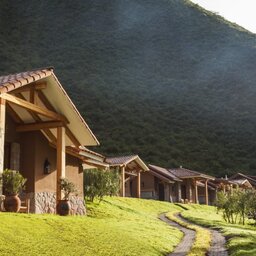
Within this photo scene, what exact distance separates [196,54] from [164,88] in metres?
16.6

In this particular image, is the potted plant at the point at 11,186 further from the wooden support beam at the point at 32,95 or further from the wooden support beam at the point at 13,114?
the wooden support beam at the point at 13,114

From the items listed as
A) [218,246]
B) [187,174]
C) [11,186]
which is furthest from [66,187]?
[187,174]

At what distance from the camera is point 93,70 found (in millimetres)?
97312

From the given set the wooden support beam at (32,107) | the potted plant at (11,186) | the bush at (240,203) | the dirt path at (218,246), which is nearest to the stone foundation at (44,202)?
the wooden support beam at (32,107)

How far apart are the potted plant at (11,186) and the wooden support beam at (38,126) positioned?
4342mm

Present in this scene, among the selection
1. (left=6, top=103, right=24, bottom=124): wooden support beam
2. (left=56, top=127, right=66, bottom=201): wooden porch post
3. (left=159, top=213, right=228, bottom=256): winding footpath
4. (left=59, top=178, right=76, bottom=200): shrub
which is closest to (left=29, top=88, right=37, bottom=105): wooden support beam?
(left=6, top=103, right=24, bottom=124): wooden support beam

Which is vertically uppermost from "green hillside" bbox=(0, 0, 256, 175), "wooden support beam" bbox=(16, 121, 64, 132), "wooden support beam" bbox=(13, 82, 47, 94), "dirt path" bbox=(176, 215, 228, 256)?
"green hillside" bbox=(0, 0, 256, 175)

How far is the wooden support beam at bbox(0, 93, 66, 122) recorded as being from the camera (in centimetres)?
1479

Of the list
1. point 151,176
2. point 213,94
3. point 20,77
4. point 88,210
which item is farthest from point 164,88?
point 20,77

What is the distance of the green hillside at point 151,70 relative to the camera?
76750mm

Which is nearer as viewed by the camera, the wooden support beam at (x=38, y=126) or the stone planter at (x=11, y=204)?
the stone planter at (x=11, y=204)

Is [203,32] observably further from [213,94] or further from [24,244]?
Answer: [24,244]

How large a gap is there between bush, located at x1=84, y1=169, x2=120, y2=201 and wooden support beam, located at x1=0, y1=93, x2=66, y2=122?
33.7ft

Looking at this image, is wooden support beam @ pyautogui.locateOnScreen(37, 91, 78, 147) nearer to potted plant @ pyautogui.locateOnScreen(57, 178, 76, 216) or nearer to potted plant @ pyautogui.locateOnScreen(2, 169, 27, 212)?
potted plant @ pyautogui.locateOnScreen(57, 178, 76, 216)
